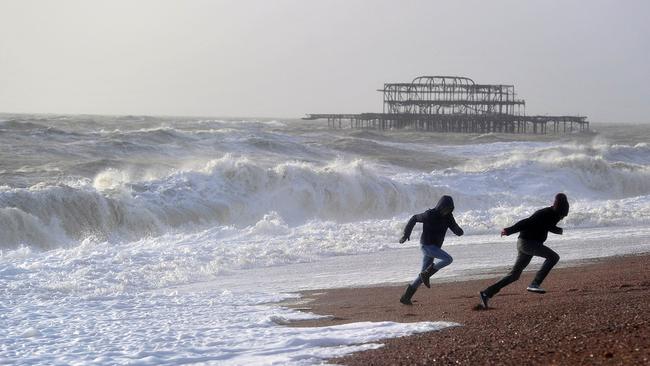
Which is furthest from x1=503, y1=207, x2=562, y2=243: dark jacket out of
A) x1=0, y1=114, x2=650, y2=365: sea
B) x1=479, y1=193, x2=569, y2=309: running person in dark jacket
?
x1=0, y1=114, x2=650, y2=365: sea

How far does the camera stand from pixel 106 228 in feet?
69.4

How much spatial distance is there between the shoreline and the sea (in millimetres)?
403

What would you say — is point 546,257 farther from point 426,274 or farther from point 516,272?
point 426,274

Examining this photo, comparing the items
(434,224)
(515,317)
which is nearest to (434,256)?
(434,224)

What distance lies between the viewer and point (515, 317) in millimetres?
8164

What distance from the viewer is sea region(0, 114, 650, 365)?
27.1 feet

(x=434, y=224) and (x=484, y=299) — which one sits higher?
(x=434, y=224)

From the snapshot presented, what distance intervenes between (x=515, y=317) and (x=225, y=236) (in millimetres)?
11599

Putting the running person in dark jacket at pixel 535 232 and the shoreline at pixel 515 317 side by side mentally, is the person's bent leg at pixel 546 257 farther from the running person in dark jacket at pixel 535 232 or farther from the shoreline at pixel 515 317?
the shoreline at pixel 515 317

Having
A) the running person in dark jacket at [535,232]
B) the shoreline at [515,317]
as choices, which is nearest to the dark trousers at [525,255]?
the running person in dark jacket at [535,232]

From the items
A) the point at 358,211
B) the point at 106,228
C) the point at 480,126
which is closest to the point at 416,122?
the point at 480,126

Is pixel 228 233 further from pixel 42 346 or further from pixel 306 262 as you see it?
pixel 42 346

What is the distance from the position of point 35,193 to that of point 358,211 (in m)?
10.2

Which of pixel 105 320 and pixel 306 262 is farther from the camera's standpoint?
pixel 306 262
